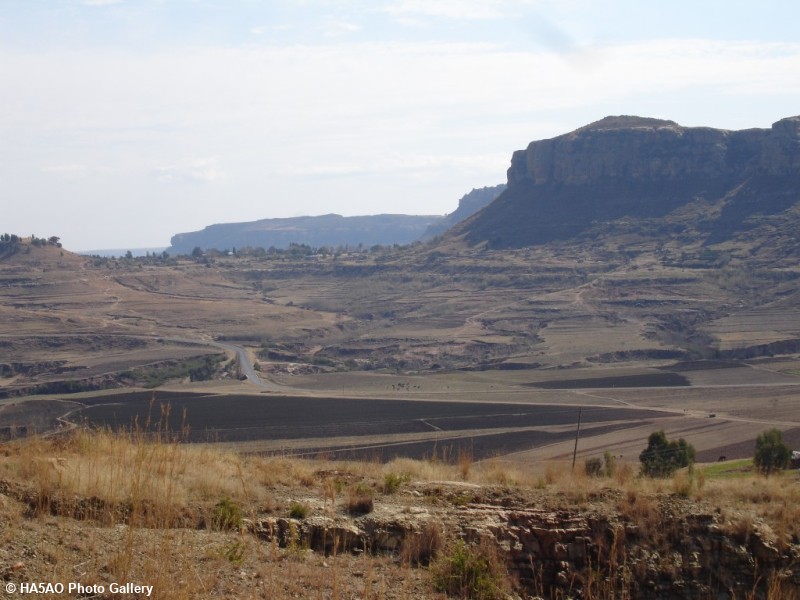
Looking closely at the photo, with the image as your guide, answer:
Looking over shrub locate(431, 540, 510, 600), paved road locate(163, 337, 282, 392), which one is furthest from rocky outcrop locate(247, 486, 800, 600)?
paved road locate(163, 337, 282, 392)

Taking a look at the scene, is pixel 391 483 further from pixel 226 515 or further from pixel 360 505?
pixel 226 515

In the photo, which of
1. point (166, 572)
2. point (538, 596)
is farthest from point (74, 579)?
point (538, 596)

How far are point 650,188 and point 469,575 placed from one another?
143305 mm

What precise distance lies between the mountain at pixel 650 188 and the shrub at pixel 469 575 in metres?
114

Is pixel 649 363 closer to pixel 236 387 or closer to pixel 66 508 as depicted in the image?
pixel 236 387

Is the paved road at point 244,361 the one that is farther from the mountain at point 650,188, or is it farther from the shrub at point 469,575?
the mountain at point 650,188

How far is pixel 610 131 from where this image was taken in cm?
15162

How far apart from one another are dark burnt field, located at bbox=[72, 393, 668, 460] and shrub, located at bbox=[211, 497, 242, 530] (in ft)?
96.9

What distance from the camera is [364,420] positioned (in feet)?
172

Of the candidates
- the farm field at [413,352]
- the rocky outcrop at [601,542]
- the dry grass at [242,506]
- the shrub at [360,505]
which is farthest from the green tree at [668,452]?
the shrub at [360,505]

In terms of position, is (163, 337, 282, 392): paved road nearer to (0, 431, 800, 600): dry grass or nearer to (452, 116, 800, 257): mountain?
(0, 431, 800, 600): dry grass

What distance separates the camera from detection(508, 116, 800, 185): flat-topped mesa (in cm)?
13575

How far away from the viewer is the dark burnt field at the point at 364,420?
43.1 m

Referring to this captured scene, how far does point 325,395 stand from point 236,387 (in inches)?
289
